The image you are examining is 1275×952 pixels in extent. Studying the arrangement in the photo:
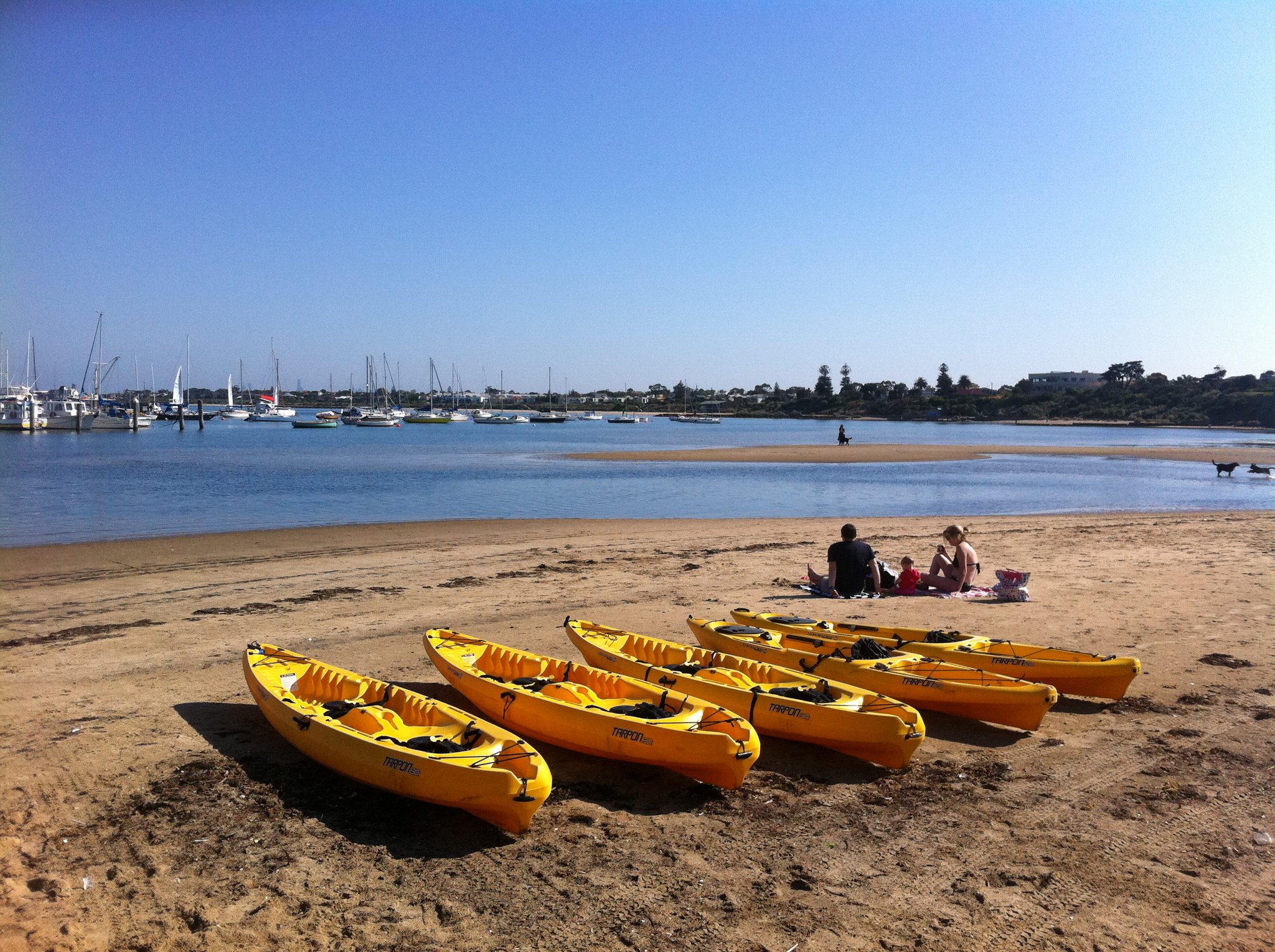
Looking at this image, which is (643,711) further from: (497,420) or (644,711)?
(497,420)

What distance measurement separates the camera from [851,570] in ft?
37.9

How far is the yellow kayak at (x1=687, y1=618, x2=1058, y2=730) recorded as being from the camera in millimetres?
6875

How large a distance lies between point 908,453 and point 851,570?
4710 cm

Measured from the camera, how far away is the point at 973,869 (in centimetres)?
488

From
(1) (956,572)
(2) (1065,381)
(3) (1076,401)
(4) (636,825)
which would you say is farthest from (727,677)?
(2) (1065,381)

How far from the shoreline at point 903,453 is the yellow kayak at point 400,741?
41.7 meters

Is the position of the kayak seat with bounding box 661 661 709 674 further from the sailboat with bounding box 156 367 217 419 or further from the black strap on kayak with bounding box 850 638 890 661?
the sailboat with bounding box 156 367 217 419

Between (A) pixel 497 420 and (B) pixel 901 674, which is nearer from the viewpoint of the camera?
(B) pixel 901 674

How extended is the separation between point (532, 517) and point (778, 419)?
145872mm

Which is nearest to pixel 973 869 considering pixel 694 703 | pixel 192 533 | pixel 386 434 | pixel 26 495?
pixel 694 703

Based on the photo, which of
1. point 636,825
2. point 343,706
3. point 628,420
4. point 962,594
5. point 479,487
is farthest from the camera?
point 628,420

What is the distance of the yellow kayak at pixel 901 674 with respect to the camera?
6875 millimetres

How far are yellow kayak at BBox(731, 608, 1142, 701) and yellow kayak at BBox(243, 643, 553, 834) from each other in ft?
12.6

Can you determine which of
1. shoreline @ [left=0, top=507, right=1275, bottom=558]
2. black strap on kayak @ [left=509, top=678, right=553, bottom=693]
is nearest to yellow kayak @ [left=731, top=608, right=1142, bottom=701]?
black strap on kayak @ [left=509, top=678, right=553, bottom=693]
